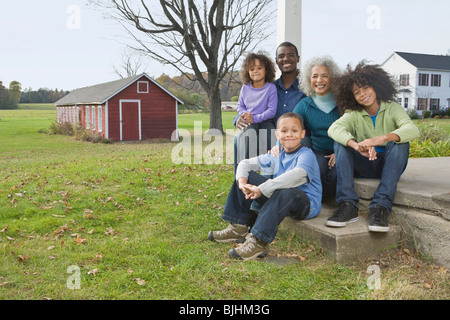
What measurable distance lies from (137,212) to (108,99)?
688 inches

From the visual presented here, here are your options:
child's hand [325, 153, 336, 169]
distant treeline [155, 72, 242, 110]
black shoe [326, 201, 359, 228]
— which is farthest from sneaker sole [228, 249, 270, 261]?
distant treeline [155, 72, 242, 110]

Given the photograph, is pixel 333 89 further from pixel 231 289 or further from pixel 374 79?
pixel 231 289

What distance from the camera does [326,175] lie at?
3834mm

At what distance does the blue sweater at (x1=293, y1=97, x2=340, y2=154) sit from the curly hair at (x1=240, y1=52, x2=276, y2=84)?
2.23 ft

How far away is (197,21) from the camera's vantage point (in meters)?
19.1

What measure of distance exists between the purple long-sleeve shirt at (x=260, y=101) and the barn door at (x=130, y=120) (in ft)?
59.8

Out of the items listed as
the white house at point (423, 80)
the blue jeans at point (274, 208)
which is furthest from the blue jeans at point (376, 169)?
the white house at point (423, 80)

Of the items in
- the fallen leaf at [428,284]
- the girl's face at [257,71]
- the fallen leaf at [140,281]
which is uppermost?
the girl's face at [257,71]

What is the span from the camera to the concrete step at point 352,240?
10.4ft

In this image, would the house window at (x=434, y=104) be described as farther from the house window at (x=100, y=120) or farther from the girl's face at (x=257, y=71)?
the girl's face at (x=257, y=71)

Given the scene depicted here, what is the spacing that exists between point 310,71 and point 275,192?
132 cm

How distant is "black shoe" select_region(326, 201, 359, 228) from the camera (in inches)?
130

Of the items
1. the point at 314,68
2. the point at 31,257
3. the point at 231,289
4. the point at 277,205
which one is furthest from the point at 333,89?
the point at 31,257

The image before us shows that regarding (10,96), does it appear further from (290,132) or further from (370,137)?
(370,137)
